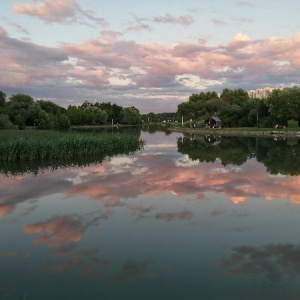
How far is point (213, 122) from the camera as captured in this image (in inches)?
2854

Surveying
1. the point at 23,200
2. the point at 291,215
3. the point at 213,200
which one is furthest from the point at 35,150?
the point at 291,215

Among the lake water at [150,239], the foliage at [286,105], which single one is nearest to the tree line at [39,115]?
the lake water at [150,239]

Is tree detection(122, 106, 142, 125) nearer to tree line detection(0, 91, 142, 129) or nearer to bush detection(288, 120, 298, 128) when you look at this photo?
tree line detection(0, 91, 142, 129)

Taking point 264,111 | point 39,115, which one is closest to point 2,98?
point 39,115

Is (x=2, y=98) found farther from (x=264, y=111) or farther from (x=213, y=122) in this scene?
(x=264, y=111)

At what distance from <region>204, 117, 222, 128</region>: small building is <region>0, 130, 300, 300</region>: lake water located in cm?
5439

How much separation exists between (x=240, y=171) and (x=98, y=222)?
37.2 feet

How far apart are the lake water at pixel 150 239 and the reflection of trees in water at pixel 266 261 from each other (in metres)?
0.02

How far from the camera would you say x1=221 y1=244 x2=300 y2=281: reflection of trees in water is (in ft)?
21.2

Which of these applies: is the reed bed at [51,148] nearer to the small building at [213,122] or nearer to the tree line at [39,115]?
the tree line at [39,115]

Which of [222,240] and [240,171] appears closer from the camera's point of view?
[222,240]

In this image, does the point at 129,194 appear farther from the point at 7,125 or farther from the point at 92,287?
the point at 7,125

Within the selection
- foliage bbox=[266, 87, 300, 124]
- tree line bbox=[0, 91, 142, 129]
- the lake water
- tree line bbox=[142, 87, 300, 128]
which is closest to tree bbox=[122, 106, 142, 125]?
tree line bbox=[0, 91, 142, 129]

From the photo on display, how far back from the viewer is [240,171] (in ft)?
62.6
